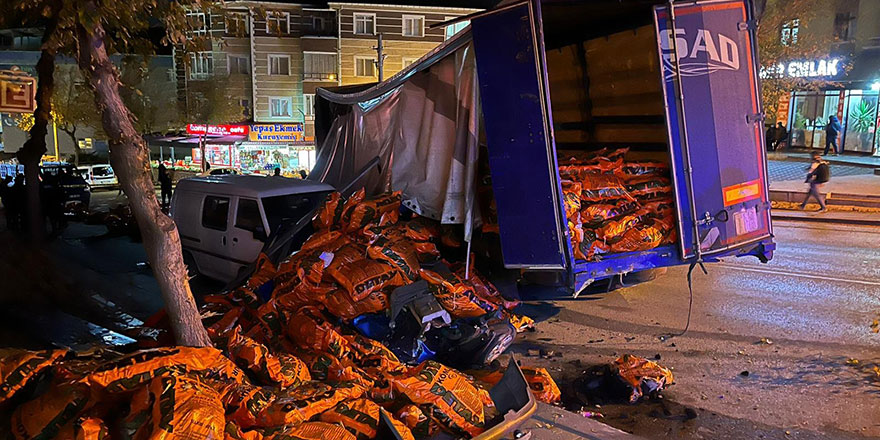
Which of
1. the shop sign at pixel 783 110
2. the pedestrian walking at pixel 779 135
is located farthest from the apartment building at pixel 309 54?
the pedestrian walking at pixel 779 135

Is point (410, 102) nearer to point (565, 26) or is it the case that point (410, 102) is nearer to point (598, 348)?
point (565, 26)

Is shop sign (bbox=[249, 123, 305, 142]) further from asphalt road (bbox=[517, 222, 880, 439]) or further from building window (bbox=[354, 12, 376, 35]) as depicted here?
asphalt road (bbox=[517, 222, 880, 439])

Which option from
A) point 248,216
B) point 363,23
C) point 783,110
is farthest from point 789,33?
point 363,23

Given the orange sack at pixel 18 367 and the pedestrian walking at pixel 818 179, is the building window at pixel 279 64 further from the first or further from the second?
the orange sack at pixel 18 367

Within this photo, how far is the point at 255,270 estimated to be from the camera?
6.41m

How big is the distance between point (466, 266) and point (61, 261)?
8.00 m

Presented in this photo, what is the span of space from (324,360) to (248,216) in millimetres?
4012

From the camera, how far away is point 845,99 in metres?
22.9

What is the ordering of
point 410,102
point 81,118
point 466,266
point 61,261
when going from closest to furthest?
1. point 466,266
2. point 410,102
3. point 61,261
4. point 81,118

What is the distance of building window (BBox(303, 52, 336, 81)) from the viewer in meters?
38.7

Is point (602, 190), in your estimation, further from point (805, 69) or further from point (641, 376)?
point (805, 69)

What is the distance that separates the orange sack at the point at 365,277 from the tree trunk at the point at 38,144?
4.59 meters

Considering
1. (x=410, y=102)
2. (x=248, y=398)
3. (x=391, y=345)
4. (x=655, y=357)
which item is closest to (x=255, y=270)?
(x=391, y=345)

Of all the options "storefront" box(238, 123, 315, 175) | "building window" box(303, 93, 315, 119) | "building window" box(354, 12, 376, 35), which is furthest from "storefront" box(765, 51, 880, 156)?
"building window" box(303, 93, 315, 119)
